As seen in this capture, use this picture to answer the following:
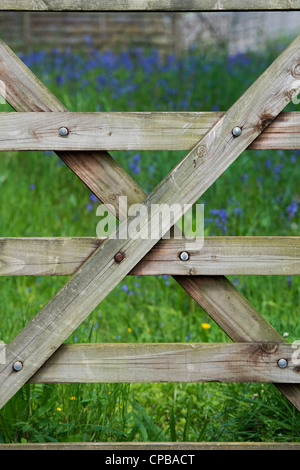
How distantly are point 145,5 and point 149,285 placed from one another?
7.05ft

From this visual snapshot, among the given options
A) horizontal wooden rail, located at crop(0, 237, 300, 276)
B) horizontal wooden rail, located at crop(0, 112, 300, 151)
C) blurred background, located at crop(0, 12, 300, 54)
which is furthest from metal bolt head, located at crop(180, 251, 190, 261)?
blurred background, located at crop(0, 12, 300, 54)

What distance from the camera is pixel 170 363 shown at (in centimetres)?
198

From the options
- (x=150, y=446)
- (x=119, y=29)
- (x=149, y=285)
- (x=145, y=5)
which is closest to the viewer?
(x=145, y=5)

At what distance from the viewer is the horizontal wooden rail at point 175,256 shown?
1.93 metres

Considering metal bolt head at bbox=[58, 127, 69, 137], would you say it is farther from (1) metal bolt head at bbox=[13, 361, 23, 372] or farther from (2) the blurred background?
(2) the blurred background

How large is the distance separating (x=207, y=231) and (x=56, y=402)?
1.50 m

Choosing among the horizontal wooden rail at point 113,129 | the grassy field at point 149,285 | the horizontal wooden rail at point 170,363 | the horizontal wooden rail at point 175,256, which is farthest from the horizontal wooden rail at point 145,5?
the grassy field at point 149,285

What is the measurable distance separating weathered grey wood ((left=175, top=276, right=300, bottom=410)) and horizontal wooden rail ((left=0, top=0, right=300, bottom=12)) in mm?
Result: 825

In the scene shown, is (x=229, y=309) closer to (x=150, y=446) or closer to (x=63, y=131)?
(x=150, y=446)

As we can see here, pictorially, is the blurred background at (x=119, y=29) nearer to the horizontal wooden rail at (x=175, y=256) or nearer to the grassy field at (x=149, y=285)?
the grassy field at (x=149, y=285)

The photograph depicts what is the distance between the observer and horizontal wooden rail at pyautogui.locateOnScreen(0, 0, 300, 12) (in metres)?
1.84

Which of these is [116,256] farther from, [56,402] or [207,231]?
[207,231]

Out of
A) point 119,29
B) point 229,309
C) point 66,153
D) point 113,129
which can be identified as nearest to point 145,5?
point 113,129
